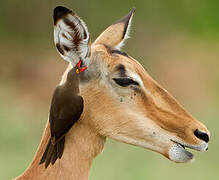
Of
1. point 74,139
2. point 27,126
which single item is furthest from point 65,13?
point 27,126

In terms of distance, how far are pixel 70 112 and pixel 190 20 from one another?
44.7 ft

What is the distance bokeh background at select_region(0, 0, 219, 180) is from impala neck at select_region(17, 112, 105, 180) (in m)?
4.22

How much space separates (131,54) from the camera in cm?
1365

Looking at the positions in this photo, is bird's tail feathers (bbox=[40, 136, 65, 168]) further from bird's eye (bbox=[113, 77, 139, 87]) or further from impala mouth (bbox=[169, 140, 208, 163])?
impala mouth (bbox=[169, 140, 208, 163])

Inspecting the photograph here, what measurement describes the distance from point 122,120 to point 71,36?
63 cm

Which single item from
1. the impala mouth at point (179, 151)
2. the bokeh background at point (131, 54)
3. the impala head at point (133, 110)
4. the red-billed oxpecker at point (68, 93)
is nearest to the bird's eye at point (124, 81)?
the impala head at point (133, 110)

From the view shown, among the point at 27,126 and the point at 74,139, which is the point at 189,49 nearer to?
the point at 27,126

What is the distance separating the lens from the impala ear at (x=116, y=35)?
12.7ft

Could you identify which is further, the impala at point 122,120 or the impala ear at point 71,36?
the impala at point 122,120

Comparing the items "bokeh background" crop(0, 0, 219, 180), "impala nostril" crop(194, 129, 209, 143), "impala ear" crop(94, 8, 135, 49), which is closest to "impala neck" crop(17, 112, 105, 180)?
"impala nostril" crop(194, 129, 209, 143)

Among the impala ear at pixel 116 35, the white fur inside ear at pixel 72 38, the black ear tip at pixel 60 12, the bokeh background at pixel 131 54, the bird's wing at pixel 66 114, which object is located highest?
the black ear tip at pixel 60 12

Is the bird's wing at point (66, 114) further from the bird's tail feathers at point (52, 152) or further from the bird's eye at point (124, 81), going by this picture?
the bird's eye at point (124, 81)

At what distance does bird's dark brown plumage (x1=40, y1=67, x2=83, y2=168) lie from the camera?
3.36 meters

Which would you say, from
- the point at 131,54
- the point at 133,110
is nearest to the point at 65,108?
the point at 133,110
